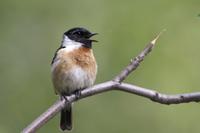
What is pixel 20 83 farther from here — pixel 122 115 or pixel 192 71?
pixel 192 71

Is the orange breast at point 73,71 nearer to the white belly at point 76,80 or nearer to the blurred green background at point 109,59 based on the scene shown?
the white belly at point 76,80

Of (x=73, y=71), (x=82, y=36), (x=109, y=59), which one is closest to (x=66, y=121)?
(x=73, y=71)

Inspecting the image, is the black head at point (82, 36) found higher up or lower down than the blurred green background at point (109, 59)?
higher up

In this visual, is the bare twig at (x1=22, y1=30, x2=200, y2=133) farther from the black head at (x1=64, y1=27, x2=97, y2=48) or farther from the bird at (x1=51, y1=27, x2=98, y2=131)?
the black head at (x1=64, y1=27, x2=97, y2=48)

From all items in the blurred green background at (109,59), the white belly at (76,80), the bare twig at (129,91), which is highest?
the bare twig at (129,91)

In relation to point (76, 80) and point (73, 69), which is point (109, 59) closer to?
point (73, 69)

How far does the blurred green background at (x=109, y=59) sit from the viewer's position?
31.0ft

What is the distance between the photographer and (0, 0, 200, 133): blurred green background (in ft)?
31.0

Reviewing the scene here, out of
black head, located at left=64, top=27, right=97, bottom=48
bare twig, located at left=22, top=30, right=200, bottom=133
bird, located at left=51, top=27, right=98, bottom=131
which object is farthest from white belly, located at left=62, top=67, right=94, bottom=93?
bare twig, located at left=22, top=30, right=200, bottom=133

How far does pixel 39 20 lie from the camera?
35.4 ft

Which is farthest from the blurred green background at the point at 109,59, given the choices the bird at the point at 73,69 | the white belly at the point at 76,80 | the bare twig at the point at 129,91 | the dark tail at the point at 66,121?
the bare twig at the point at 129,91

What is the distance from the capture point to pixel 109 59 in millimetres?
9734

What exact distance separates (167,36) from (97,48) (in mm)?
1181

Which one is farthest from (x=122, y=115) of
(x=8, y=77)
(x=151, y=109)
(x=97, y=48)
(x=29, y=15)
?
(x=29, y=15)
